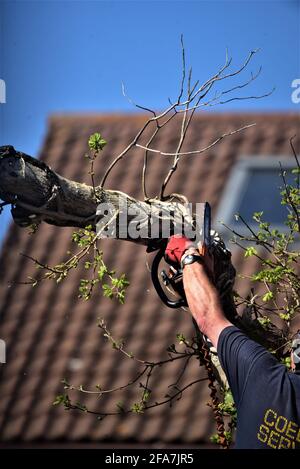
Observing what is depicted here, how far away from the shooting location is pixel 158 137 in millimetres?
11945

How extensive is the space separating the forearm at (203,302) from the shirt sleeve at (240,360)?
9 centimetres

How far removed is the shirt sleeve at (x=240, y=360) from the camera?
12.6 ft

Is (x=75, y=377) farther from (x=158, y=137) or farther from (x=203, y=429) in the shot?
(x=158, y=137)

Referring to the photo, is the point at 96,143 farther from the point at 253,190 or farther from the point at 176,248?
the point at 253,190

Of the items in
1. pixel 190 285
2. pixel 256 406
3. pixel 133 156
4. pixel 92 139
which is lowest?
pixel 256 406

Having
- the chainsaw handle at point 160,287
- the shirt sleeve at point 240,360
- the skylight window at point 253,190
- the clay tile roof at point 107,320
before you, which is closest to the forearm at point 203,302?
the shirt sleeve at point 240,360

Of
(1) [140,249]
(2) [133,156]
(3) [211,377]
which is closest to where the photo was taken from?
(3) [211,377]

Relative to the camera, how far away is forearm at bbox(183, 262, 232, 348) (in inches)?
160

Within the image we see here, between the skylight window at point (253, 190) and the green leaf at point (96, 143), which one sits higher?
the skylight window at point (253, 190)

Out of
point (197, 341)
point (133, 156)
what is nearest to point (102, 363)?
point (133, 156)

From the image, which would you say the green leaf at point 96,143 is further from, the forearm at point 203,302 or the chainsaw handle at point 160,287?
the forearm at point 203,302

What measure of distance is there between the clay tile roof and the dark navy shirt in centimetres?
516

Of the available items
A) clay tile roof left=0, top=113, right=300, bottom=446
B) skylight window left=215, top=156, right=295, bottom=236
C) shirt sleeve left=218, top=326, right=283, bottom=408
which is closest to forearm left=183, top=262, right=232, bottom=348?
shirt sleeve left=218, top=326, right=283, bottom=408

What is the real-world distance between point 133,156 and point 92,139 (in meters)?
7.42
